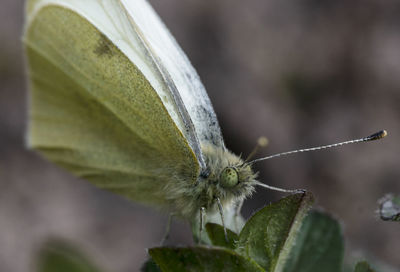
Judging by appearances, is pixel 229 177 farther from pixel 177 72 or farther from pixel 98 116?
pixel 98 116

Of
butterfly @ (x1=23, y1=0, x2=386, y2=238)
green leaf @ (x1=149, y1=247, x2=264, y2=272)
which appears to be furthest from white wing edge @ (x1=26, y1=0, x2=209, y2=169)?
green leaf @ (x1=149, y1=247, x2=264, y2=272)

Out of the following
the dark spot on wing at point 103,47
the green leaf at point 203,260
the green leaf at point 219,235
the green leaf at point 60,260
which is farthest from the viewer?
the green leaf at point 60,260

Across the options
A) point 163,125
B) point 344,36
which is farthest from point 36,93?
point 344,36

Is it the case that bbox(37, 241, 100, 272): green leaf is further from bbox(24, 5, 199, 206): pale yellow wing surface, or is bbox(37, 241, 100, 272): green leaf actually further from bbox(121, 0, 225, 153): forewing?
bbox(121, 0, 225, 153): forewing

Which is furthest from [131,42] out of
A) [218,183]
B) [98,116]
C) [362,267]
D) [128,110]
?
[362,267]

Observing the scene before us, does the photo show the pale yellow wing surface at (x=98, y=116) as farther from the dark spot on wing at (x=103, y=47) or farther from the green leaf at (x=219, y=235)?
the green leaf at (x=219, y=235)

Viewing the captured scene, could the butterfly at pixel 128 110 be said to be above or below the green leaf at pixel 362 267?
above

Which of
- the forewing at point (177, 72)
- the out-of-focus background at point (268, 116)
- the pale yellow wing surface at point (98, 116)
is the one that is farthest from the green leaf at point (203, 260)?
the out-of-focus background at point (268, 116)
